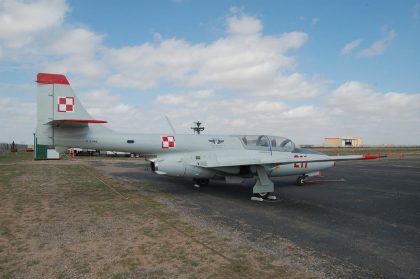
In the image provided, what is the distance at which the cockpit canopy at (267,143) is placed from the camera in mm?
12367

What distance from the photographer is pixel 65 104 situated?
1066 centimetres

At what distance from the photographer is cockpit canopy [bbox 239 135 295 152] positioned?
1237 centimetres

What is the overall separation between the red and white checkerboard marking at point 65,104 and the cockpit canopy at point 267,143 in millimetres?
6444

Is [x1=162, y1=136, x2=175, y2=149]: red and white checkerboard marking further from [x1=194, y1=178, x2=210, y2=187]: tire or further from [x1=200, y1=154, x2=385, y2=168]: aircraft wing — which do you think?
[x1=194, y1=178, x2=210, y2=187]: tire

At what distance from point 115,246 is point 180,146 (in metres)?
6.61

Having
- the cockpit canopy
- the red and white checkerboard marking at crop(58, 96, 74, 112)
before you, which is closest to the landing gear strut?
the cockpit canopy

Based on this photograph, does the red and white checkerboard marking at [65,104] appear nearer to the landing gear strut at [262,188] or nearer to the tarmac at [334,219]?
the tarmac at [334,219]

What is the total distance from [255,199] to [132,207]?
13.3 ft

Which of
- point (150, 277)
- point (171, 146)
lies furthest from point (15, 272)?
point (171, 146)

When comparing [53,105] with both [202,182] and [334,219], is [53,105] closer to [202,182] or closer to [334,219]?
[202,182]

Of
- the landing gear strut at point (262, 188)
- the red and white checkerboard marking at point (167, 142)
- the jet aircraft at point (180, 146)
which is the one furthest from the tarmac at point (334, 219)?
the red and white checkerboard marking at point (167, 142)

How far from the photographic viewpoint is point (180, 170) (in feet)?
36.4

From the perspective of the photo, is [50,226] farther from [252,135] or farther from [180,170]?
[252,135]

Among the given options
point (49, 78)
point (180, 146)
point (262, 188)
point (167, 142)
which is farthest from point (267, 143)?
point (49, 78)
